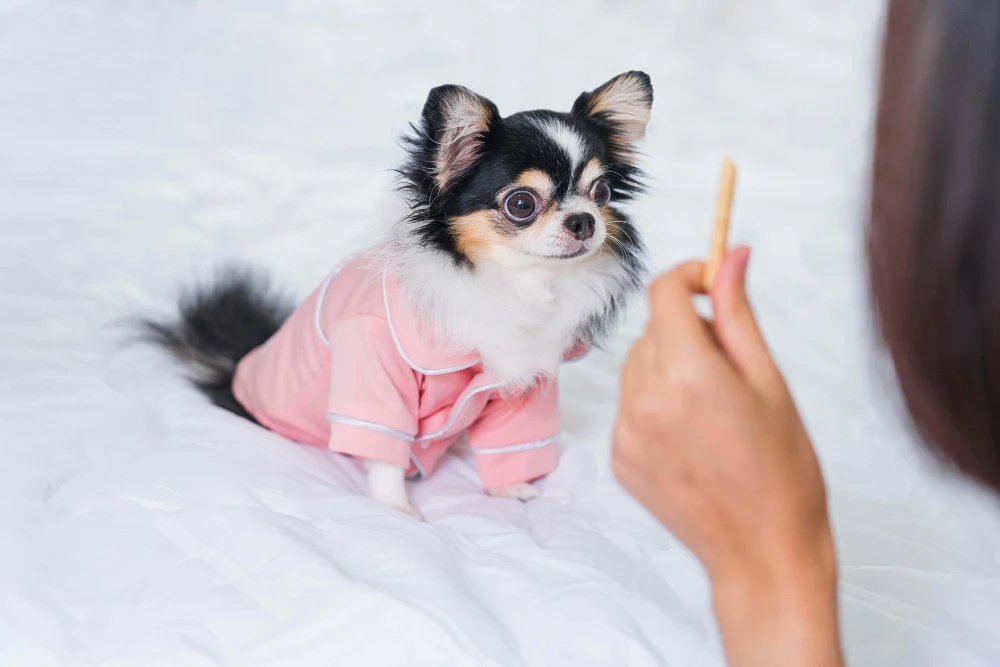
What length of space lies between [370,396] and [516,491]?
0.35m

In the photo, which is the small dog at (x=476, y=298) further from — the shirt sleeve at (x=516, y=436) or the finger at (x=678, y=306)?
the finger at (x=678, y=306)

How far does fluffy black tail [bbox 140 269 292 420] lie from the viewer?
2.02m

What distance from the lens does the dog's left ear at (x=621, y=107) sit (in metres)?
1.65

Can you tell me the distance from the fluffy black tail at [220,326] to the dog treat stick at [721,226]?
50.9 inches

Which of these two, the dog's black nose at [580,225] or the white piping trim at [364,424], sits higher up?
the dog's black nose at [580,225]

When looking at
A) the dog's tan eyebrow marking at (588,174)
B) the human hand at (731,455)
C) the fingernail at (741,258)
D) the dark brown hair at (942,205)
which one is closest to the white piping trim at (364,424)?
the dog's tan eyebrow marking at (588,174)

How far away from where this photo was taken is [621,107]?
5.51 ft

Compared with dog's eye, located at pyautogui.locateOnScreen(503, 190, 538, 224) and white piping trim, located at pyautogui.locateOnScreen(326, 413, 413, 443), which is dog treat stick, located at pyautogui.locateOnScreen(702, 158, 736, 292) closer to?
dog's eye, located at pyautogui.locateOnScreen(503, 190, 538, 224)

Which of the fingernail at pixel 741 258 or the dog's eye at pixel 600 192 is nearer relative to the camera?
the fingernail at pixel 741 258

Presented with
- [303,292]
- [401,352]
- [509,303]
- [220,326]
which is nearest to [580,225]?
[509,303]

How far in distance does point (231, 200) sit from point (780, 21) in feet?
5.60

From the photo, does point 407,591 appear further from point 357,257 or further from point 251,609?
point 357,257

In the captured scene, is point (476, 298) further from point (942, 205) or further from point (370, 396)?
point (942, 205)

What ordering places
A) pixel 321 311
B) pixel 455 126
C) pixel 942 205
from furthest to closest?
1. pixel 321 311
2. pixel 455 126
3. pixel 942 205
